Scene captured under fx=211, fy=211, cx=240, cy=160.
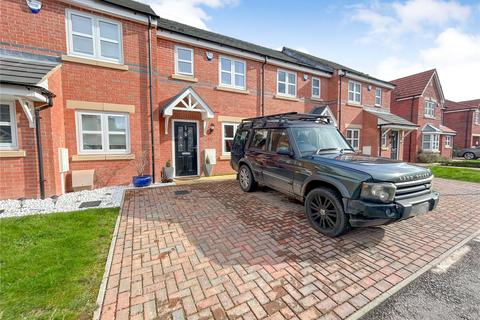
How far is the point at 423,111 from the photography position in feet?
64.7

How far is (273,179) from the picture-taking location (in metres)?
5.55

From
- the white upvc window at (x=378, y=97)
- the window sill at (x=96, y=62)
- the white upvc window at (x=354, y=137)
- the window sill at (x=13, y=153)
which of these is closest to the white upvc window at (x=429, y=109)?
the white upvc window at (x=378, y=97)

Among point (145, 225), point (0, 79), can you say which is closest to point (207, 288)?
point (145, 225)

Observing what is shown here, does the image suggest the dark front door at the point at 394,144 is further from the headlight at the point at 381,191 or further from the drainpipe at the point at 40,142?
the drainpipe at the point at 40,142

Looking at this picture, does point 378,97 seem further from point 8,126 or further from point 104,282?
point 8,126

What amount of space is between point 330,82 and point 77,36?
13.9 meters

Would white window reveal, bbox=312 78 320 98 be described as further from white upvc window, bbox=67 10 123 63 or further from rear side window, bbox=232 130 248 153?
white upvc window, bbox=67 10 123 63

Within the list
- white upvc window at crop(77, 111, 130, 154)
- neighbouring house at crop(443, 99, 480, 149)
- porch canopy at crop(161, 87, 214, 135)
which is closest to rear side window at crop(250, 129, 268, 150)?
porch canopy at crop(161, 87, 214, 135)

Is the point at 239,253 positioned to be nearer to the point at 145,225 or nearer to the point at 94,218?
the point at 145,225

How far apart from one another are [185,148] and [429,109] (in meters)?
23.8

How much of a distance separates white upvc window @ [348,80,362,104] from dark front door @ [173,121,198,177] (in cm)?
1176

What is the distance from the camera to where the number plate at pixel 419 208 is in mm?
3379

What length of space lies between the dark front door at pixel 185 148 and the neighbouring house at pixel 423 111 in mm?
19377

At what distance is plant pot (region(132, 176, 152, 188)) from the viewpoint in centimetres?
786
